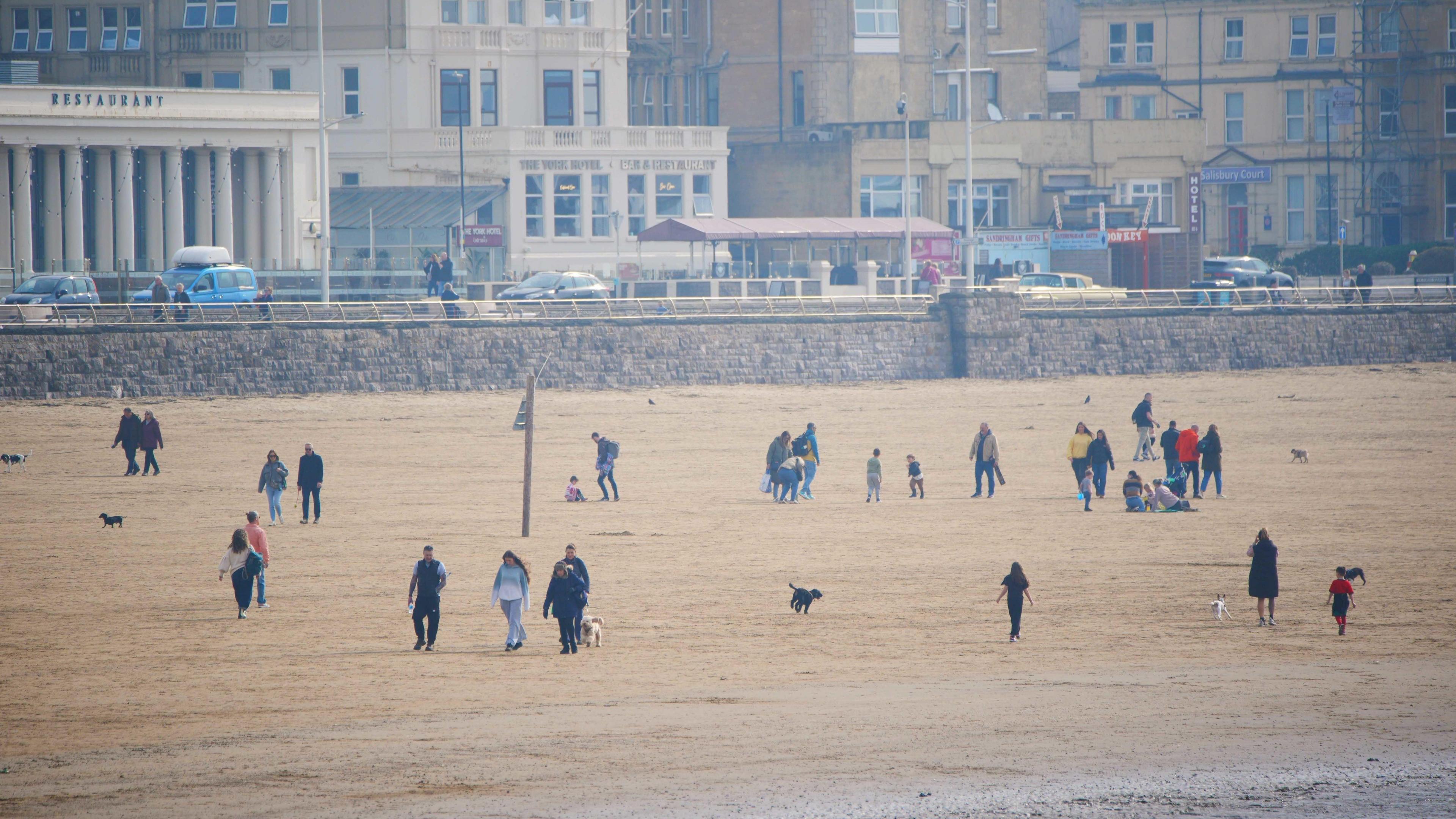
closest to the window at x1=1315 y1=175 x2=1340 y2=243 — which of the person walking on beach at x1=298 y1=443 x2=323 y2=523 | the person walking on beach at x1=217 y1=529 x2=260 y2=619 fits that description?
the person walking on beach at x1=298 y1=443 x2=323 y2=523

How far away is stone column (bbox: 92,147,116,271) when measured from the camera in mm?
55156

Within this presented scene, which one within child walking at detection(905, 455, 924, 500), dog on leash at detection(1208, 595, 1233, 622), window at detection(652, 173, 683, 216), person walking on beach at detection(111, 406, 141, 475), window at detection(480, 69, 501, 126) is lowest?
dog on leash at detection(1208, 595, 1233, 622)

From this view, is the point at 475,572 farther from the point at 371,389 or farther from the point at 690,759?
the point at 371,389

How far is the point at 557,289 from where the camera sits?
50719 millimetres

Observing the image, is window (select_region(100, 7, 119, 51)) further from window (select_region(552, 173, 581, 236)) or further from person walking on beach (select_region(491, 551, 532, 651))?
person walking on beach (select_region(491, 551, 532, 651))

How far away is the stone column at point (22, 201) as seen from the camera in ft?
173

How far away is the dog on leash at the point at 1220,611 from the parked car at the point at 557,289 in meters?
31.3

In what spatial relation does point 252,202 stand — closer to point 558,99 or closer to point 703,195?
point 558,99

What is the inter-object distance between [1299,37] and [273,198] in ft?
143

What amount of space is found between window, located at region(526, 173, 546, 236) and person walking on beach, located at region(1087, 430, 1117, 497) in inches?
Result: 1402

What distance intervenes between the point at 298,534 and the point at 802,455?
8.91 m

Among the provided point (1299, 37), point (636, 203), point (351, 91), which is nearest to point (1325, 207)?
point (1299, 37)

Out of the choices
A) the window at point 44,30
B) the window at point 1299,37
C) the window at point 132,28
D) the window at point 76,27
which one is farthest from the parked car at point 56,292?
the window at point 1299,37

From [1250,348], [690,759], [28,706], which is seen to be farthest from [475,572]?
[1250,348]
